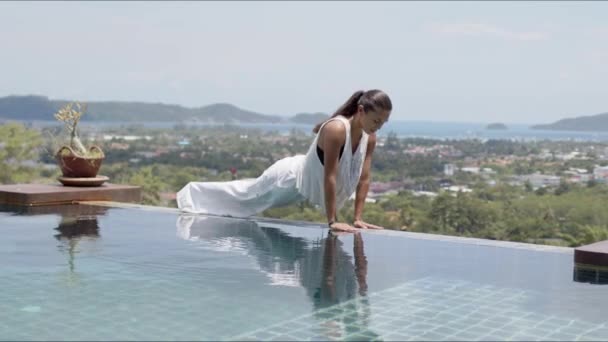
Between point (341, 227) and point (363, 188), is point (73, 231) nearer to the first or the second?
point (341, 227)

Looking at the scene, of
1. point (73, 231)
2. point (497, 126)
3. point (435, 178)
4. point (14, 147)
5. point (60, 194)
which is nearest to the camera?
point (73, 231)

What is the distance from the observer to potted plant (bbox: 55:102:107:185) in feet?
21.8

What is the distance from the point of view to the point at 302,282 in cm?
335

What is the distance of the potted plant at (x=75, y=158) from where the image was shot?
6637mm

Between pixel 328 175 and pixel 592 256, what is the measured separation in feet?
4.91

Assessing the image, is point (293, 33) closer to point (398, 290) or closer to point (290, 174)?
point (290, 174)

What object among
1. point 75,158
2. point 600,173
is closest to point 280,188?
point 75,158

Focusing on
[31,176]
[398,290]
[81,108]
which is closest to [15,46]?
[31,176]

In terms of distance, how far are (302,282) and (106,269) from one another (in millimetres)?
964

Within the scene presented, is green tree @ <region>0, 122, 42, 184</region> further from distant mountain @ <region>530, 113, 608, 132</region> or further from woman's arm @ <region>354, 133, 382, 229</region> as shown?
woman's arm @ <region>354, 133, 382, 229</region>

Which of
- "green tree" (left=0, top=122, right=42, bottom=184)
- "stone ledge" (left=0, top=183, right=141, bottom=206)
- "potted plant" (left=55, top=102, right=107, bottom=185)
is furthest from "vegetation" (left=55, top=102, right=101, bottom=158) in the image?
"green tree" (left=0, top=122, right=42, bottom=184)

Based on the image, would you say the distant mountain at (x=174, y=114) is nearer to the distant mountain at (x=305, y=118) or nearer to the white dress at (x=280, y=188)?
the distant mountain at (x=305, y=118)

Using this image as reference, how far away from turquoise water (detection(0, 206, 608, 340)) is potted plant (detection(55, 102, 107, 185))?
1.72 metres

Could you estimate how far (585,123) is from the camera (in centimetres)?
1725
